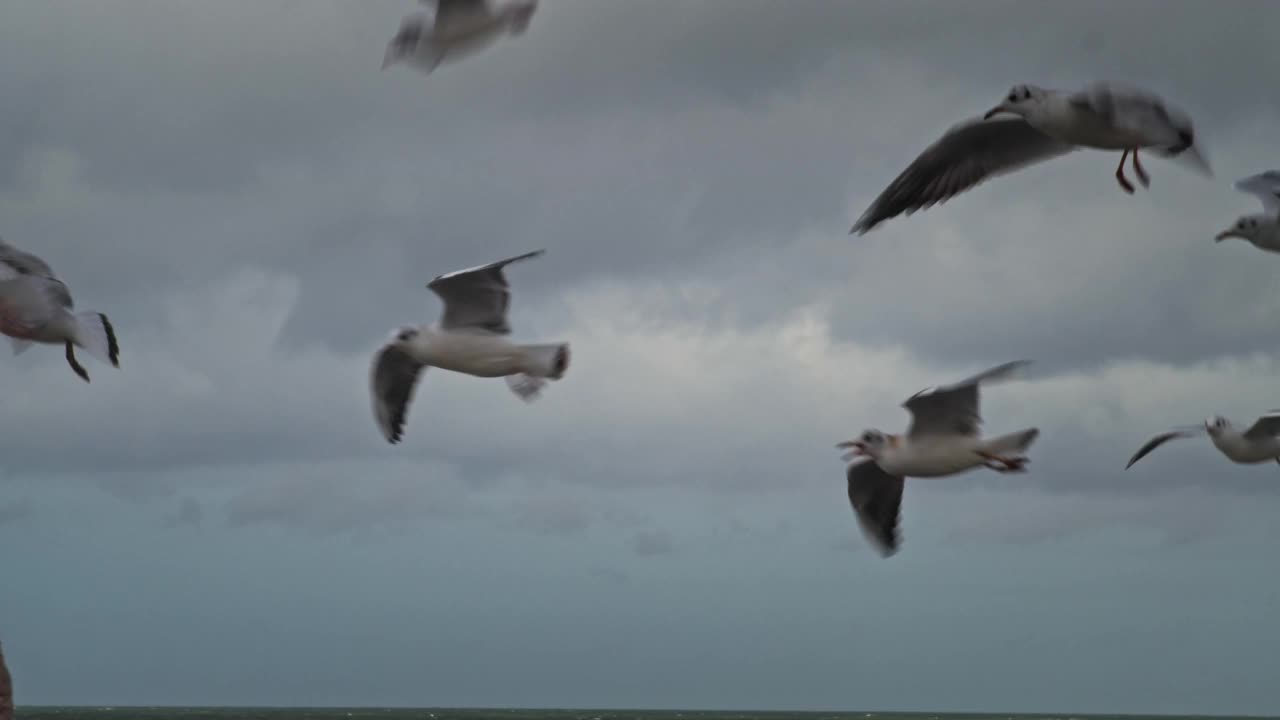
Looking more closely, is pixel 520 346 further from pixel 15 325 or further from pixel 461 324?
pixel 15 325

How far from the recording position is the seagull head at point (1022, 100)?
11062mm

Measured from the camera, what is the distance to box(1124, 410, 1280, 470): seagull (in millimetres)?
14758

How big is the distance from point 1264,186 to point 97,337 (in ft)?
33.3

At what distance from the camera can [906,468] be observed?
12141 millimetres

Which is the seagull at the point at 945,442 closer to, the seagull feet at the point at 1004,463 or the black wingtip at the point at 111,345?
the seagull feet at the point at 1004,463

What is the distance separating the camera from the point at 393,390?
53.9ft

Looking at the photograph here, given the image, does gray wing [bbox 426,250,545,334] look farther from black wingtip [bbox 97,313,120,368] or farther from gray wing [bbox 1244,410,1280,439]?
gray wing [bbox 1244,410,1280,439]

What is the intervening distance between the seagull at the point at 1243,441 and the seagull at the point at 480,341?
5561 mm

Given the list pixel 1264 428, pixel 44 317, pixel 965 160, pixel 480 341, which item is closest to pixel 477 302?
pixel 480 341

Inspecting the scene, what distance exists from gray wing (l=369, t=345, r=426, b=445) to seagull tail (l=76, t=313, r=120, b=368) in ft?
11.9

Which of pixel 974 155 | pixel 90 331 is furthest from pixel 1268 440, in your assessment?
pixel 90 331

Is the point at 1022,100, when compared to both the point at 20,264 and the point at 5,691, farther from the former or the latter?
the point at 5,691

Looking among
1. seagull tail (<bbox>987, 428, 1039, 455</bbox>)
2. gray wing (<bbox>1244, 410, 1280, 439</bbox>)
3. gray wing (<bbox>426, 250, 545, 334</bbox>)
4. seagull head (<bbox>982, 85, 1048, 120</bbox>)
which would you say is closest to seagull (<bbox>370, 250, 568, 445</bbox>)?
gray wing (<bbox>426, 250, 545, 334</bbox>)

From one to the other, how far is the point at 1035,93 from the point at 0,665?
41.7ft
